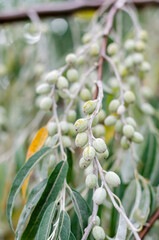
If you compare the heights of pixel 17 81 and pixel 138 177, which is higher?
pixel 17 81

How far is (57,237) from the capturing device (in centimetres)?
61

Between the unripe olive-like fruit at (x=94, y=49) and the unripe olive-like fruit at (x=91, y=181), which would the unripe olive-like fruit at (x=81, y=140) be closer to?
the unripe olive-like fruit at (x=91, y=181)

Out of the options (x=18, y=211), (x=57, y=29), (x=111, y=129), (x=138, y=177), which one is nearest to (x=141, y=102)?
(x=111, y=129)

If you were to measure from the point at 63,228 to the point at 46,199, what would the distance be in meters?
0.08

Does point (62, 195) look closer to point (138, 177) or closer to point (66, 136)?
point (66, 136)

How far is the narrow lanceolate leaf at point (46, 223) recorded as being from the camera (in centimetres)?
60

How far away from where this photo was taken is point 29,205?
26.5 inches

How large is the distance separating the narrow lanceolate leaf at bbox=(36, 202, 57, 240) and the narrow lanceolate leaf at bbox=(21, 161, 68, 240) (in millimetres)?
34

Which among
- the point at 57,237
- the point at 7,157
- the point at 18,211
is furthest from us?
the point at 18,211

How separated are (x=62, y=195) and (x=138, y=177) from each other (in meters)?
0.25

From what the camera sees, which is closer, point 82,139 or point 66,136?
point 82,139

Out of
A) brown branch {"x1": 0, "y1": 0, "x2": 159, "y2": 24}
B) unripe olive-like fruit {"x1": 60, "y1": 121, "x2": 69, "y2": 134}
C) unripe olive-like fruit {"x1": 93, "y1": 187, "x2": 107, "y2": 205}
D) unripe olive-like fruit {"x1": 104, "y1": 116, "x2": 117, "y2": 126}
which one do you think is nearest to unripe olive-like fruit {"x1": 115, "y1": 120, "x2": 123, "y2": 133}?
unripe olive-like fruit {"x1": 104, "y1": 116, "x2": 117, "y2": 126}

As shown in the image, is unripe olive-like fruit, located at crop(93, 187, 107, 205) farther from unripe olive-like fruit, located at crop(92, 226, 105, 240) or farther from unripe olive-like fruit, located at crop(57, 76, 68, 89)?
unripe olive-like fruit, located at crop(57, 76, 68, 89)

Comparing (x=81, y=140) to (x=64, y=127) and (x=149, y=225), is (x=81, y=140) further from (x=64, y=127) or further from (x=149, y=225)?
(x=149, y=225)
